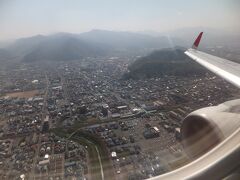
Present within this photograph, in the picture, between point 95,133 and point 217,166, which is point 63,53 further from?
point 217,166

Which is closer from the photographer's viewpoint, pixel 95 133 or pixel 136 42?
pixel 95 133

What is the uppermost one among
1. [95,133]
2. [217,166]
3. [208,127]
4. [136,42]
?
[217,166]

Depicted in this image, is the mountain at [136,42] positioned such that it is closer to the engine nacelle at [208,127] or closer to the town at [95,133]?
the town at [95,133]

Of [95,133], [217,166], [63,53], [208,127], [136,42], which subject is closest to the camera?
[217,166]

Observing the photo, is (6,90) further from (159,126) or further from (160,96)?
(159,126)

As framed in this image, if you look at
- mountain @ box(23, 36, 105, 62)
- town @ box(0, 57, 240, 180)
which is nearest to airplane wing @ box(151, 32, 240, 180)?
town @ box(0, 57, 240, 180)

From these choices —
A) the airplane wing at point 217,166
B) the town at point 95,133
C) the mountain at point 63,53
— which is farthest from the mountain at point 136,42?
the airplane wing at point 217,166

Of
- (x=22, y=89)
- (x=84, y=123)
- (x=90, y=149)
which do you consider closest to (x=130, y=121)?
(x=84, y=123)

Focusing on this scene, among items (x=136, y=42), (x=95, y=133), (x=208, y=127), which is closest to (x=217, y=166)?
(x=208, y=127)
